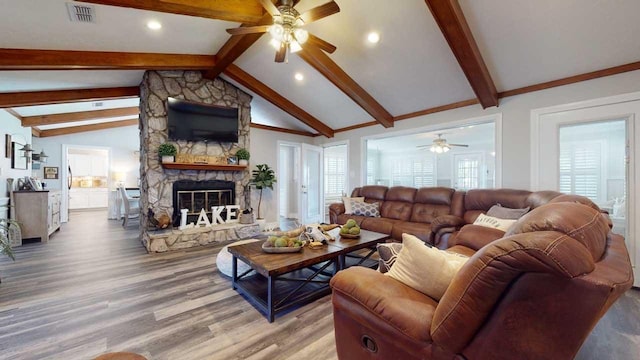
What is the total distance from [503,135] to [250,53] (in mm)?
4015

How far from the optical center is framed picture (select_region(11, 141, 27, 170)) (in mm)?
4520

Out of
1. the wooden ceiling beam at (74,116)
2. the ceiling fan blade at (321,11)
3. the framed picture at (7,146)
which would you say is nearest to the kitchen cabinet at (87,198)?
the wooden ceiling beam at (74,116)

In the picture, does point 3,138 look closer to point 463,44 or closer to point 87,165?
point 87,165

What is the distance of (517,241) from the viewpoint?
0.77 m

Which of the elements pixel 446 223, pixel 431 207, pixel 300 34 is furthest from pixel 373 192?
pixel 300 34

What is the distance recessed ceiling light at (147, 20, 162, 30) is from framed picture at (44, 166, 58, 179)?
6387 millimetres

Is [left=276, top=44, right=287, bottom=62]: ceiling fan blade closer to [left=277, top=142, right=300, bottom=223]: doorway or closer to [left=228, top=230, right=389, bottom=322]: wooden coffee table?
[left=228, top=230, right=389, bottom=322]: wooden coffee table

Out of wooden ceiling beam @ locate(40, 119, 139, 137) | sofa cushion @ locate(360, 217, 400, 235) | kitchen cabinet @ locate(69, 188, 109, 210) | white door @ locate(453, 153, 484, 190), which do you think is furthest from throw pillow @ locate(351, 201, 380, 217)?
kitchen cabinet @ locate(69, 188, 109, 210)

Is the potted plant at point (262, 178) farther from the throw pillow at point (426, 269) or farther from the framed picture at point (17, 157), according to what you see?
the throw pillow at point (426, 269)

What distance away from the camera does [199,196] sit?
4.80 meters

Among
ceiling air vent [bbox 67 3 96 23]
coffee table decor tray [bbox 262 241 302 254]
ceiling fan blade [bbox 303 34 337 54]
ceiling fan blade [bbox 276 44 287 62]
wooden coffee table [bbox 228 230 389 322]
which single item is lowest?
wooden coffee table [bbox 228 230 389 322]

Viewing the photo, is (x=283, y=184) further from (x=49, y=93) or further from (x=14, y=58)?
(x=14, y=58)

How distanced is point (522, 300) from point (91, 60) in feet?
15.3

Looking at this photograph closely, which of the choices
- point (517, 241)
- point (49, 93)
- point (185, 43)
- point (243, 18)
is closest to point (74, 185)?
point (49, 93)
